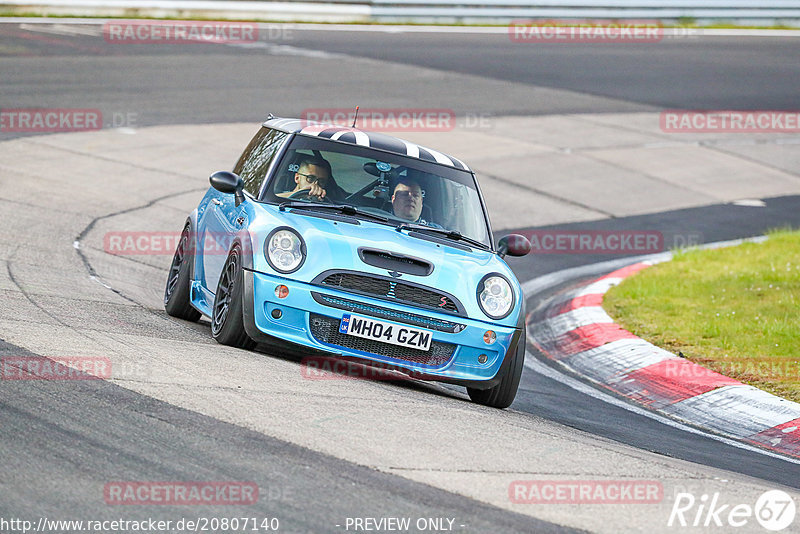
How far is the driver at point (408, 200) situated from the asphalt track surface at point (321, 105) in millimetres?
1403

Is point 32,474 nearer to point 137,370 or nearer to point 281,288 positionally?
point 137,370

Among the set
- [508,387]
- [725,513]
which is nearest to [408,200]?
[508,387]

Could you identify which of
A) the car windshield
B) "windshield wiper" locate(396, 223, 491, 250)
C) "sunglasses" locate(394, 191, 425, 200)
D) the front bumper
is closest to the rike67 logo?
the front bumper

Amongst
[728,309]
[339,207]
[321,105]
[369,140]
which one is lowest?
[728,309]

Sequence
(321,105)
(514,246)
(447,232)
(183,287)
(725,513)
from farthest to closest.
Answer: (321,105), (183,287), (514,246), (447,232), (725,513)

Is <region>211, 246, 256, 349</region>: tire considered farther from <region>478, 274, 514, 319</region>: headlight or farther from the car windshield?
<region>478, 274, 514, 319</region>: headlight

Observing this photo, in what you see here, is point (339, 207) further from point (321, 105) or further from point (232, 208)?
point (321, 105)

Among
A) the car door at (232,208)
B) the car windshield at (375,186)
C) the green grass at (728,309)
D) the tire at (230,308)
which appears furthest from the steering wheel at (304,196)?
the green grass at (728,309)

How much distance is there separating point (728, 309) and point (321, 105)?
10.8m

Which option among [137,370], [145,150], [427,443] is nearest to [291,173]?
[137,370]

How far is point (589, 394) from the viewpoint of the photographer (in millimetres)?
8406

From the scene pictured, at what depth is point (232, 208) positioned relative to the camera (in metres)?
7.93

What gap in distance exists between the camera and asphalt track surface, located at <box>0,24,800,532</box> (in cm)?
464

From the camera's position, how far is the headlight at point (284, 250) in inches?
270
